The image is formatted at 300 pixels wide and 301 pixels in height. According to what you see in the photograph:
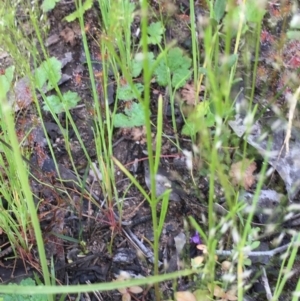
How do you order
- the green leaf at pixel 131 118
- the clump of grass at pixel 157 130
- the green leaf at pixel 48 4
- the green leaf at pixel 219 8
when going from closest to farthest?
the clump of grass at pixel 157 130 < the green leaf at pixel 219 8 < the green leaf at pixel 131 118 < the green leaf at pixel 48 4

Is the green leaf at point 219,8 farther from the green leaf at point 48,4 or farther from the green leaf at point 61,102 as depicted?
the green leaf at point 48,4

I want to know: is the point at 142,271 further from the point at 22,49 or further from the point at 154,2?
the point at 154,2

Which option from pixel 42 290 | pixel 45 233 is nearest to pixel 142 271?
pixel 45 233

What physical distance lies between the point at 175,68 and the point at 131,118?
219 millimetres

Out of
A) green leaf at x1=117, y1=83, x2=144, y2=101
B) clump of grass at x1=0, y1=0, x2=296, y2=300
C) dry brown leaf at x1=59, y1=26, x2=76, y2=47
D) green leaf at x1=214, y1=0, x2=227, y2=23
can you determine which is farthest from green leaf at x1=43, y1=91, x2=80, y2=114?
green leaf at x1=214, y1=0, x2=227, y2=23

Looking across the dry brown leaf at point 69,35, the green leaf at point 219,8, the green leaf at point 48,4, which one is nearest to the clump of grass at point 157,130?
the green leaf at point 219,8

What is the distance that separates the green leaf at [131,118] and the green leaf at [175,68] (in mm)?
127

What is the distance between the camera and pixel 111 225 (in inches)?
46.7

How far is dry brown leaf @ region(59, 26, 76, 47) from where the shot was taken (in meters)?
1.60

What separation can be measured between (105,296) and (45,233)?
24 centimetres

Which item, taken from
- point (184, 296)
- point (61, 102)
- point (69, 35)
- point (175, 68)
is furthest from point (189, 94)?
point (184, 296)

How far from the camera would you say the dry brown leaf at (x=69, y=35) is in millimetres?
1600

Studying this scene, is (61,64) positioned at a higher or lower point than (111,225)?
higher

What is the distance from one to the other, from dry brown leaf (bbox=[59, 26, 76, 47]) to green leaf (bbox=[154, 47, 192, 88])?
361 millimetres
